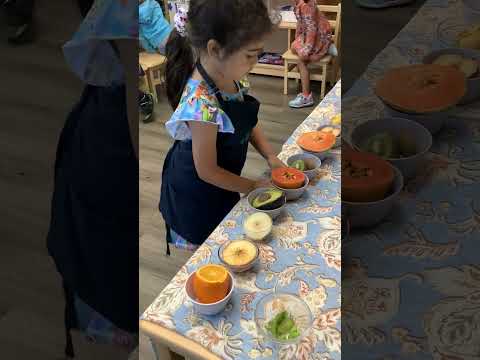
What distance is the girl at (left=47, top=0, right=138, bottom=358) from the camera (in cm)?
7

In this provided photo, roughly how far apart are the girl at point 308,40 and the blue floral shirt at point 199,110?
43.9 inches

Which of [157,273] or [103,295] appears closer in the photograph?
[103,295]

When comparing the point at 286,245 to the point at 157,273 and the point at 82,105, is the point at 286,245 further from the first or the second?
the point at 157,273

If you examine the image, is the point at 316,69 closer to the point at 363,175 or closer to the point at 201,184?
the point at 201,184

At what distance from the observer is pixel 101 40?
0.07 m

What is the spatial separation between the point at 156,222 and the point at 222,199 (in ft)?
2.46

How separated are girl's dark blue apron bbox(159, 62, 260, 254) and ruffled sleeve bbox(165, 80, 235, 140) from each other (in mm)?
55

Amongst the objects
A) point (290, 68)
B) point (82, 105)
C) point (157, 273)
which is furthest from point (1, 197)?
point (290, 68)

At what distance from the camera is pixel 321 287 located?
68 centimetres

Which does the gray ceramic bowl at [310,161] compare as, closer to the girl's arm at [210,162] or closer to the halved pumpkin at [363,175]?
the girl's arm at [210,162]

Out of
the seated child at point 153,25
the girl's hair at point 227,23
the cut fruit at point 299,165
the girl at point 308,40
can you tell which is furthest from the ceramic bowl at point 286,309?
the girl at point 308,40

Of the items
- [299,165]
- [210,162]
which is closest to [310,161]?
[299,165]

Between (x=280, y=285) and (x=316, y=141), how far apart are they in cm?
44

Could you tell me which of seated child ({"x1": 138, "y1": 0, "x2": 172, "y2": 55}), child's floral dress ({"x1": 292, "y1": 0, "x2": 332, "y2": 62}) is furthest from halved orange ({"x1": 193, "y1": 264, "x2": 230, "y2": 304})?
child's floral dress ({"x1": 292, "y1": 0, "x2": 332, "y2": 62})
